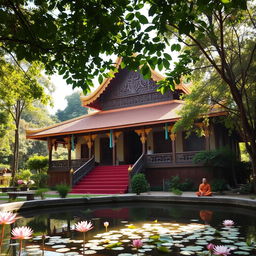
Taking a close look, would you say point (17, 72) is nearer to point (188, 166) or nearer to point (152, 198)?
point (152, 198)

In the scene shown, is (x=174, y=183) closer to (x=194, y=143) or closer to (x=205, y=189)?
(x=194, y=143)

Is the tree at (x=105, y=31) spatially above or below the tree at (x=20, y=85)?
below

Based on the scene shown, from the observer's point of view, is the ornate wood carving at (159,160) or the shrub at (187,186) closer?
the shrub at (187,186)

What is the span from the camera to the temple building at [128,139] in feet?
50.4

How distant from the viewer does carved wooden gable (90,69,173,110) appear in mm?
19109

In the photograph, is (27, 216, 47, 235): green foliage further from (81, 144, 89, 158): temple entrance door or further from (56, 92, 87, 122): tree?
(56, 92, 87, 122): tree

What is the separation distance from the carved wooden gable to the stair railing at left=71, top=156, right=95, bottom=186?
475cm

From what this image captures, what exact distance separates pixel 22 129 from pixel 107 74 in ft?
108

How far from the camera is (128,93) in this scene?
1997 cm

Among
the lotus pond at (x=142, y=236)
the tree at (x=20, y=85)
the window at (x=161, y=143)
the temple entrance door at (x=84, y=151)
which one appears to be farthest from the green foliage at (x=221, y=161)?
the temple entrance door at (x=84, y=151)

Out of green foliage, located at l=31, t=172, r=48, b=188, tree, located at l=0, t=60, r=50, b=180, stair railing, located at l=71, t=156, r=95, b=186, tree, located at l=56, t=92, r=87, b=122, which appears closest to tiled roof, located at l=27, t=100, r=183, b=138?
stair railing, located at l=71, t=156, r=95, b=186

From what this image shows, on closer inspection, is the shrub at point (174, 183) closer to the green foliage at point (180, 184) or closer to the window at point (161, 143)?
the green foliage at point (180, 184)

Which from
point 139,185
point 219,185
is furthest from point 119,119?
point 219,185

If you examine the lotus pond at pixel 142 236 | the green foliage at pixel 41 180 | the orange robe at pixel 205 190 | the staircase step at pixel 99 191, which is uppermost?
the green foliage at pixel 41 180
